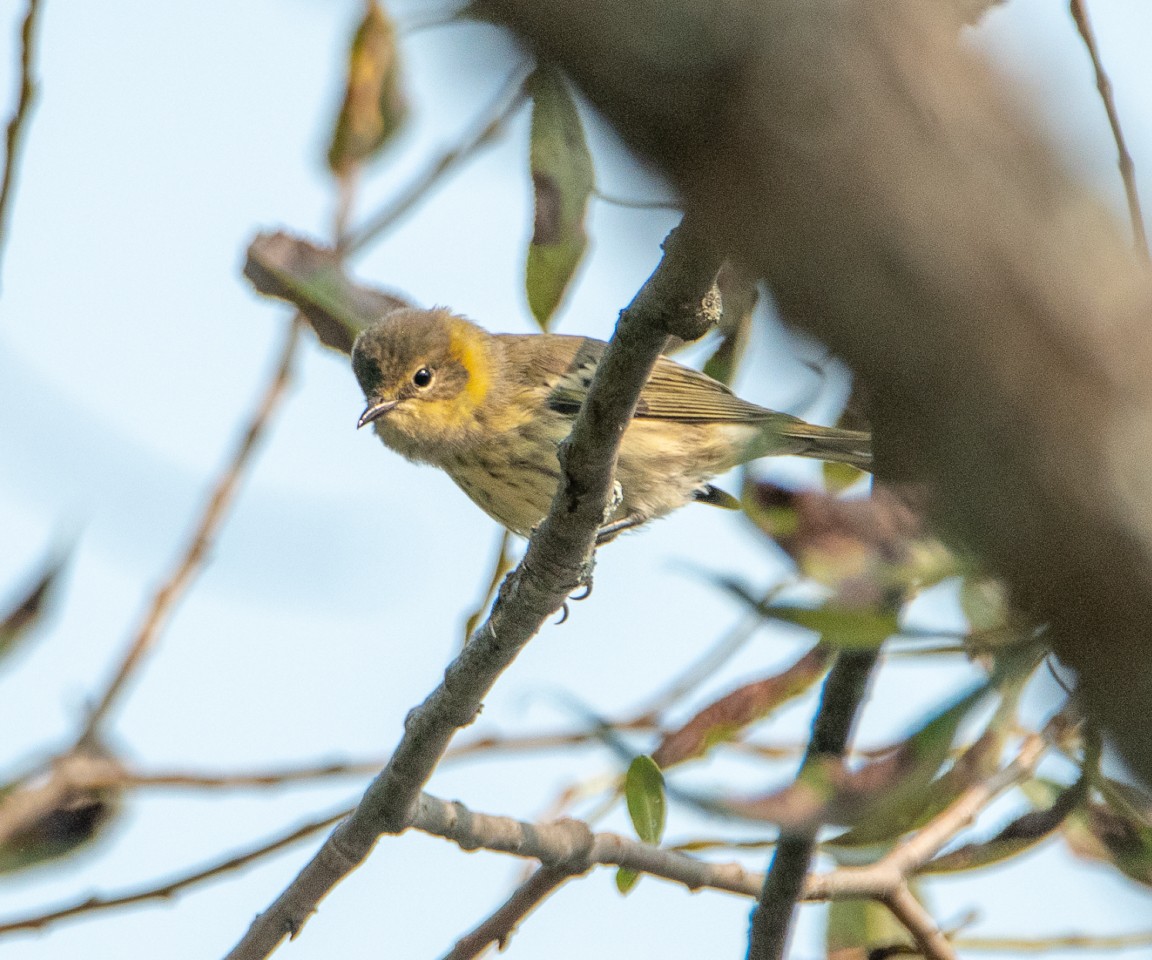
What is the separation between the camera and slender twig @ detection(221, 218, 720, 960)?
2879mm

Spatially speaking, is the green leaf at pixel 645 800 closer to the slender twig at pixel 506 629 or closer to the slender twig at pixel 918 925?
the slender twig at pixel 506 629

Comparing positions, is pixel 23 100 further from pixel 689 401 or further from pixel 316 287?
pixel 689 401

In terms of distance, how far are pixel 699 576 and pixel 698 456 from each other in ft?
14.4

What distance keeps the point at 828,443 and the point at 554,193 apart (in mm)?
2862

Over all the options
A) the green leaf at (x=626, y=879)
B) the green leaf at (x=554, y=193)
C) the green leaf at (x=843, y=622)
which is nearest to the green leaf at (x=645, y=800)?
the green leaf at (x=626, y=879)

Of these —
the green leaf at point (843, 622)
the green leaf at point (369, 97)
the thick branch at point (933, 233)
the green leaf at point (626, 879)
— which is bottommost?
the thick branch at point (933, 233)

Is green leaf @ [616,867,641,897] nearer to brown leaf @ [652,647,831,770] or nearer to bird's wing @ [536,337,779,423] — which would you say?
brown leaf @ [652,647,831,770]

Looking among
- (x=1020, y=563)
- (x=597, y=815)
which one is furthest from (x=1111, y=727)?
(x=597, y=815)

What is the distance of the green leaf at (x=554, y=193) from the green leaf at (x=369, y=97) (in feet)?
4.89

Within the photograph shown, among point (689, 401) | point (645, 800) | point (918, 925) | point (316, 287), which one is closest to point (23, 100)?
point (316, 287)

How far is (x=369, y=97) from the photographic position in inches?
196

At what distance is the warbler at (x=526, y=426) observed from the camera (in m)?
5.95

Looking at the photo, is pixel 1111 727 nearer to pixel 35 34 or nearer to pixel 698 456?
pixel 35 34

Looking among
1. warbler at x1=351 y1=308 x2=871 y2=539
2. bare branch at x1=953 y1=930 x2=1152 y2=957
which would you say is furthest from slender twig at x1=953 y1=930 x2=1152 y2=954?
warbler at x1=351 y1=308 x2=871 y2=539
